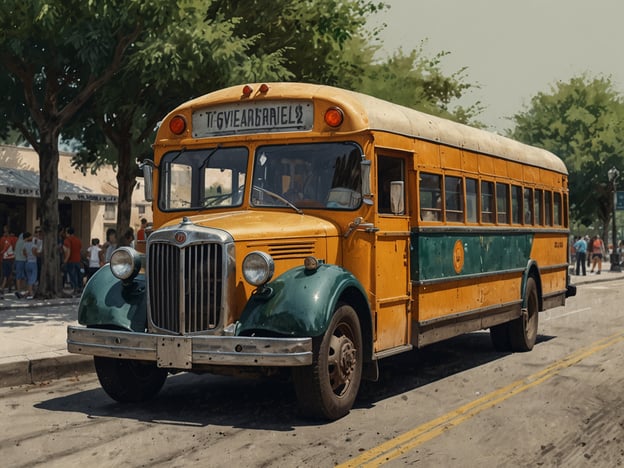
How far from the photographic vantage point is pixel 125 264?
8.02 meters

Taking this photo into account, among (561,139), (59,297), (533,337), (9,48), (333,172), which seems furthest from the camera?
(561,139)

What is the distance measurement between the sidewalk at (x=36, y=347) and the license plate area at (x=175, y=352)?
311 centimetres

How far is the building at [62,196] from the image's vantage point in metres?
30.2

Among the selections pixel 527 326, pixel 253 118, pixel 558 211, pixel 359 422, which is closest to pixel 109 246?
pixel 558 211

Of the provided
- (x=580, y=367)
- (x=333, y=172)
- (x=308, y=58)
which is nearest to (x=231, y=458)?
(x=333, y=172)

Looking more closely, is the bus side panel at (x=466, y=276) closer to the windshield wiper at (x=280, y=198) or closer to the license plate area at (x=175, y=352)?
the windshield wiper at (x=280, y=198)

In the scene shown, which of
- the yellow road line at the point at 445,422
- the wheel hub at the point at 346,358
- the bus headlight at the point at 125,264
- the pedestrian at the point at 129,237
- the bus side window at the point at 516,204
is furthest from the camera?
the pedestrian at the point at 129,237

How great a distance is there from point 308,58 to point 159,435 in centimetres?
1609

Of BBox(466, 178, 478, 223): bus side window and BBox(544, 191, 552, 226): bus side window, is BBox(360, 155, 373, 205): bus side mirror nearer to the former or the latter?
BBox(466, 178, 478, 223): bus side window

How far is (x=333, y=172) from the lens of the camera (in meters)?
8.31

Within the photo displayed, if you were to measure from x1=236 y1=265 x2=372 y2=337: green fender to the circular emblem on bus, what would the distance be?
297 cm

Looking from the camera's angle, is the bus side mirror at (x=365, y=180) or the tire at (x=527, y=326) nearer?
the bus side mirror at (x=365, y=180)

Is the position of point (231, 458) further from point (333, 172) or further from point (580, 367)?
point (580, 367)

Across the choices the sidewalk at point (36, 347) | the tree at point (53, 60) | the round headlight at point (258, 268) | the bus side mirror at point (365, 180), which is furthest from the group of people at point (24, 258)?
the round headlight at point (258, 268)
